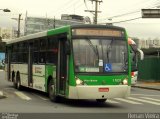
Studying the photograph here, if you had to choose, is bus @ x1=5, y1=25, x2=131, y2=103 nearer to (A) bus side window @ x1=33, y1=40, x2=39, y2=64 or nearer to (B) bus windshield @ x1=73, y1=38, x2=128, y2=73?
(B) bus windshield @ x1=73, y1=38, x2=128, y2=73

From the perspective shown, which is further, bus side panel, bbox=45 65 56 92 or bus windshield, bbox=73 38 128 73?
bus side panel, bbox=45 65 56 92

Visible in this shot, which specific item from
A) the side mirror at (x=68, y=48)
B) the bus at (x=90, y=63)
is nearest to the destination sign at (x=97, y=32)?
the bus at (x=90, y=63)

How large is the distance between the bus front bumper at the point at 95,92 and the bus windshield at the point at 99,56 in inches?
25.5

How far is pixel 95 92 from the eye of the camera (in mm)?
17875

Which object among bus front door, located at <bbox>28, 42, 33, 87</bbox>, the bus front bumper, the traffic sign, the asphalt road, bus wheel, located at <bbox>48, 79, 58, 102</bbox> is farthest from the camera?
the traffic sign

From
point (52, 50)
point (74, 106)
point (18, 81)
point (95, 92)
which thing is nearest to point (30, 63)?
point (18, 81)

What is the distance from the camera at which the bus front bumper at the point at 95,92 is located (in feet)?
58.2

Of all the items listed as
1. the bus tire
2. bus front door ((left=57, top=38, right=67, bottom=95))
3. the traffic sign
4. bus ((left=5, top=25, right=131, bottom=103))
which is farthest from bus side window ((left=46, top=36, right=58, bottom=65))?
Result: the traffic sign

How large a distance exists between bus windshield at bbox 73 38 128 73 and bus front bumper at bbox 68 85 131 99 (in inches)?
25.5

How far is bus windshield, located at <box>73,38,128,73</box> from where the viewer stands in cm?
1802

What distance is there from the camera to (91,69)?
18016mm

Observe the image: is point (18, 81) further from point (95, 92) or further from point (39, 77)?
point (95, 92)

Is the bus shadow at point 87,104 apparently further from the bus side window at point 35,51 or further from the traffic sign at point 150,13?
the traffic sign at point 150,13

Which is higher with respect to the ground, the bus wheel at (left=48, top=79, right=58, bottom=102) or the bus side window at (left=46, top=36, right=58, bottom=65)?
the bus side window at (left=46, top=36, right=58, bottom=65)
